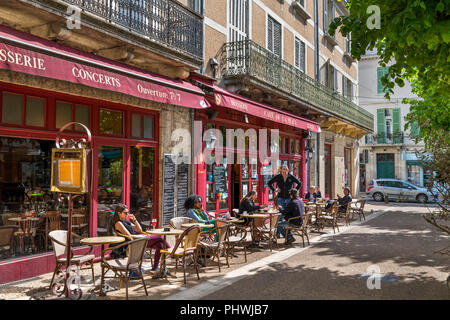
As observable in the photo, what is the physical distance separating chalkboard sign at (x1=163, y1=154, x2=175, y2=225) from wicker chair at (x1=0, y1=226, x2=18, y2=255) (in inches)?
132

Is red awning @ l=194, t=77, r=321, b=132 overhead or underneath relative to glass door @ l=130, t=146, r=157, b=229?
overhead

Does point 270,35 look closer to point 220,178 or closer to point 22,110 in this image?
point 220,178

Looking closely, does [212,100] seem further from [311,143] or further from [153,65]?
[311,143]

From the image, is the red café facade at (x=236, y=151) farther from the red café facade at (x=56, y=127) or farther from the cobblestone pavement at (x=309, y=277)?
the cobblestone pavement at (x=309, y=277)

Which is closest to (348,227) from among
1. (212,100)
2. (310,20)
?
(212,100)

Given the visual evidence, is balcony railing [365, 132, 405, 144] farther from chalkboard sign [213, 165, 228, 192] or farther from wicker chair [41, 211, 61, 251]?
wicker chair [41, 211, 61, 251]

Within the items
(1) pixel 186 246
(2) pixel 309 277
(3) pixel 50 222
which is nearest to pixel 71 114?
(3) pixel 50 222

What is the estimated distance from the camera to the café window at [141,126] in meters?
8.05

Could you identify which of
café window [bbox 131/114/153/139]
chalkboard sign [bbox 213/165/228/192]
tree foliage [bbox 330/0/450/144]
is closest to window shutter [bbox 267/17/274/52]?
chalkboard sign [bbox 213/165/228/192]

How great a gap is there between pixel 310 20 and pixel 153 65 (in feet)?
37.0

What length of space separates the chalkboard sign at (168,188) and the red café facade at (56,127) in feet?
1.96

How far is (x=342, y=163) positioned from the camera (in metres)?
21.2

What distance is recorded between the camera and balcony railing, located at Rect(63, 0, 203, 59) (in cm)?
660
